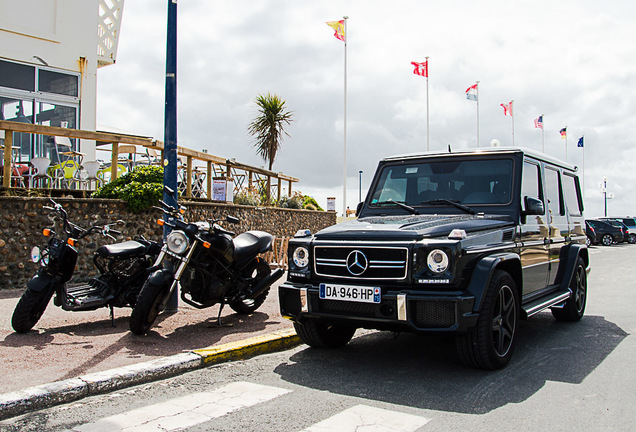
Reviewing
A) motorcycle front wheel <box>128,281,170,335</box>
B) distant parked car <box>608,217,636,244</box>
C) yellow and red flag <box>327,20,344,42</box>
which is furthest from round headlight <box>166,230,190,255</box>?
distant parked car <box>608,217,636,244</box>

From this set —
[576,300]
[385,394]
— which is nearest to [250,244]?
[385,394]

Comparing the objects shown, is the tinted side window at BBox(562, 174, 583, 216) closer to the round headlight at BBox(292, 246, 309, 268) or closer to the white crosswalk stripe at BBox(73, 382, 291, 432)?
the round headlight at BBox(292, 246, 309, 268)

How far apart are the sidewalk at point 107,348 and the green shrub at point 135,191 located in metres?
3.32

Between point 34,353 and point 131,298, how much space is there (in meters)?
1.32

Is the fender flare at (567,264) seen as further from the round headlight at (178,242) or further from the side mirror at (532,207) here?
the round headlight at (178,242)

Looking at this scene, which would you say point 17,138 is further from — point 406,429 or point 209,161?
point 406,429

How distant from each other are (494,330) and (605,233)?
36.0 meters

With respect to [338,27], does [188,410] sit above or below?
below

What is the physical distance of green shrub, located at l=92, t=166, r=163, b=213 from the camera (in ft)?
35.7

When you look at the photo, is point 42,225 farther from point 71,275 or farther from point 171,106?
point 71,275

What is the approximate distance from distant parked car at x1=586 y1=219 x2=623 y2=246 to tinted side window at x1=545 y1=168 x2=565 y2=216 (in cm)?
3270

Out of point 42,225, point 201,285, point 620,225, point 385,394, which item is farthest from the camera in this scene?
point 620,225

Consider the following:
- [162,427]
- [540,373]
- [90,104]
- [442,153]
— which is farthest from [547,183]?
[90,104]

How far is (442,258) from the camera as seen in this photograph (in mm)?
4691
